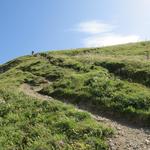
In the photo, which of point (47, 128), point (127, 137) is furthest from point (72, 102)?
point (127, 137)

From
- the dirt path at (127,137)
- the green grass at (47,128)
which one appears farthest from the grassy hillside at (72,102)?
the dirt path at (127,137)

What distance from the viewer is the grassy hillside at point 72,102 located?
18.0 metres

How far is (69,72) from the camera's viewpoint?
3188 cm

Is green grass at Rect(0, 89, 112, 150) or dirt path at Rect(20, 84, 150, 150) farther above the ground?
green grass at Rect(0, 89, 112, 150)

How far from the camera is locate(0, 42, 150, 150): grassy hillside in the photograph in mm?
17953

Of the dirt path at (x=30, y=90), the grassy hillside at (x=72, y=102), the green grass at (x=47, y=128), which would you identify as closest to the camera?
the green grass at (x=47, y=128)

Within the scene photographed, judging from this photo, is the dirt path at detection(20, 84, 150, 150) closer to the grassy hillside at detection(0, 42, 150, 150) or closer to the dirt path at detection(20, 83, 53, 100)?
the grassy hillside at detection(0, 42, 150, 150)

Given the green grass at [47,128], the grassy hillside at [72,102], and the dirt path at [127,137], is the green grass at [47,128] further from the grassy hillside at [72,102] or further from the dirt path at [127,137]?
the dirt path at [127,137]

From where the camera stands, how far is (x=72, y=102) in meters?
24.4

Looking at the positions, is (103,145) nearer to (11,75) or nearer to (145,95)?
(145,95)

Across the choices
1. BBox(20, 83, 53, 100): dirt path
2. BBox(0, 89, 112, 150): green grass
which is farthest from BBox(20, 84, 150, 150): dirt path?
BBox(20, 83, 53, 100): dirt path

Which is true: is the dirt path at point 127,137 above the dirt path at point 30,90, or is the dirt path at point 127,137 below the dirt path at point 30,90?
below

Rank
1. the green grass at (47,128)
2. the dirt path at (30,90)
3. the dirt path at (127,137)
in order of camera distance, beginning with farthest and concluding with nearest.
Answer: the dirt path at (30,90) < the green grass at (47,128) < the dirt path at (127,137)

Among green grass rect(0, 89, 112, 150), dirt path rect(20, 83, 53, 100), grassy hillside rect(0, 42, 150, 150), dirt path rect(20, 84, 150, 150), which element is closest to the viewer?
dirt path rect(20, 84, 150, 150)
